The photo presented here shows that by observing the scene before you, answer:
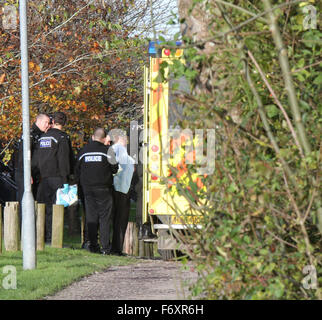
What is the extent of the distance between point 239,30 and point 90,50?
14.4 metres

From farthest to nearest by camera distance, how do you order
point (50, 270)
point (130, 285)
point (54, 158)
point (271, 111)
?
point (54, 158), point (50, 270), point (130, 285), point (271, 111)

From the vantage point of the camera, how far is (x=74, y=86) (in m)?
20.5

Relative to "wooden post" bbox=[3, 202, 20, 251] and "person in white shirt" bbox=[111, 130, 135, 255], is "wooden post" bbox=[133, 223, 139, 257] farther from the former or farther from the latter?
"wooden post" bbox=[3, 202, 20, 251]

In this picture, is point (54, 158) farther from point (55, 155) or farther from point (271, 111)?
point (271, 111)

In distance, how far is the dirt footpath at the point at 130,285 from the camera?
962 centimetres

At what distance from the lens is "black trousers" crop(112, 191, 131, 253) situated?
15.6 meters

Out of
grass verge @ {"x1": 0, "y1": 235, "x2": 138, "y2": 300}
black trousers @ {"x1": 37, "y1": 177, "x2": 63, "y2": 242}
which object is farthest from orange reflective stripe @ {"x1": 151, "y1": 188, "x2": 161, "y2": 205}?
black trousers @ {"x1": 37, "y1": 177, "x2": 63, "y2": 242}

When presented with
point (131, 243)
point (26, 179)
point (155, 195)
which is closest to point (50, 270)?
point (26, 179)

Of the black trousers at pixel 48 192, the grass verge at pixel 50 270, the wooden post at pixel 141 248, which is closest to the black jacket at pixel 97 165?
the black trousers at pixel 48 192

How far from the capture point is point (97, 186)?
1503 centimetres

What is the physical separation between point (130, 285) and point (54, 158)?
16.2ft

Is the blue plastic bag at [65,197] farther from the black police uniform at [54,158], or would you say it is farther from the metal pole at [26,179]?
the metal pole at [26,179]

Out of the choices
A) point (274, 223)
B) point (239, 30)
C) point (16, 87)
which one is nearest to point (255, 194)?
point (274, 223)
